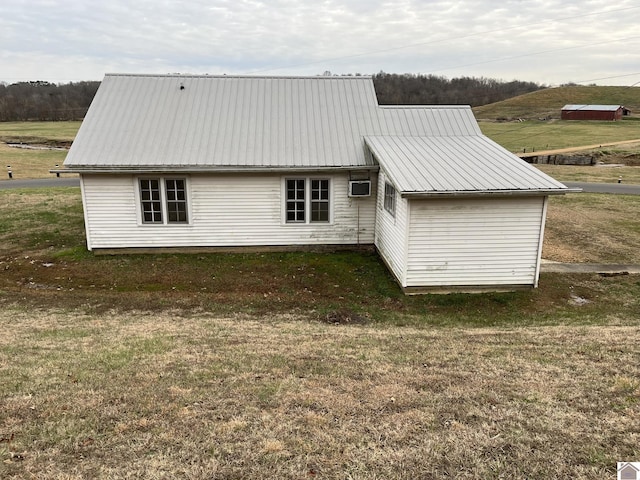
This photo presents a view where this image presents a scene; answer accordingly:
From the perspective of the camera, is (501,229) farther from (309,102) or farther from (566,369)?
(309,102)

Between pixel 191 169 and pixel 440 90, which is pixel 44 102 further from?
pixel 191 169

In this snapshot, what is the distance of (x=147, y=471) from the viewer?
12.8 feet

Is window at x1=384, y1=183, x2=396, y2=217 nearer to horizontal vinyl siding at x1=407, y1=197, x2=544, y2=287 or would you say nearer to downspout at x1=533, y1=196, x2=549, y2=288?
horizontal vinyl siding at x1=407, y1=197, x2=544, y2=287

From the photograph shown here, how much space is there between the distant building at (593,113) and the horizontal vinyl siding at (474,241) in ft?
260

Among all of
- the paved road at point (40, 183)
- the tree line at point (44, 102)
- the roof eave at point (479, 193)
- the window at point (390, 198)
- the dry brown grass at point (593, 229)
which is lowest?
the dry brown grass at point (593, 229)

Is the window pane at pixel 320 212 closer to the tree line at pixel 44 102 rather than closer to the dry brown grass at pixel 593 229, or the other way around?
the dry brown grass at pixel 593 229

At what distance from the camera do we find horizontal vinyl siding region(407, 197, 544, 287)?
35.7 feet

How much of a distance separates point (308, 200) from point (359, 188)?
1579mm

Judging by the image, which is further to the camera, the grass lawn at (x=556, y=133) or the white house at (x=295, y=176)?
the grass lawn at (x=556, y=133)

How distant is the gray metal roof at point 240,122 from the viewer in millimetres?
13555

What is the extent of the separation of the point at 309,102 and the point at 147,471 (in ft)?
45.4

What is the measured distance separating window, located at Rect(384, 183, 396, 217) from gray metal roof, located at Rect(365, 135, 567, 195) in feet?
2.63

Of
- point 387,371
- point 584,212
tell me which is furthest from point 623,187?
point 387,371

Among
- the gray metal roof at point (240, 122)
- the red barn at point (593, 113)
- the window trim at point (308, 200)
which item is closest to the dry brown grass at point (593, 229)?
the gray metal roof at point (240, 122)
